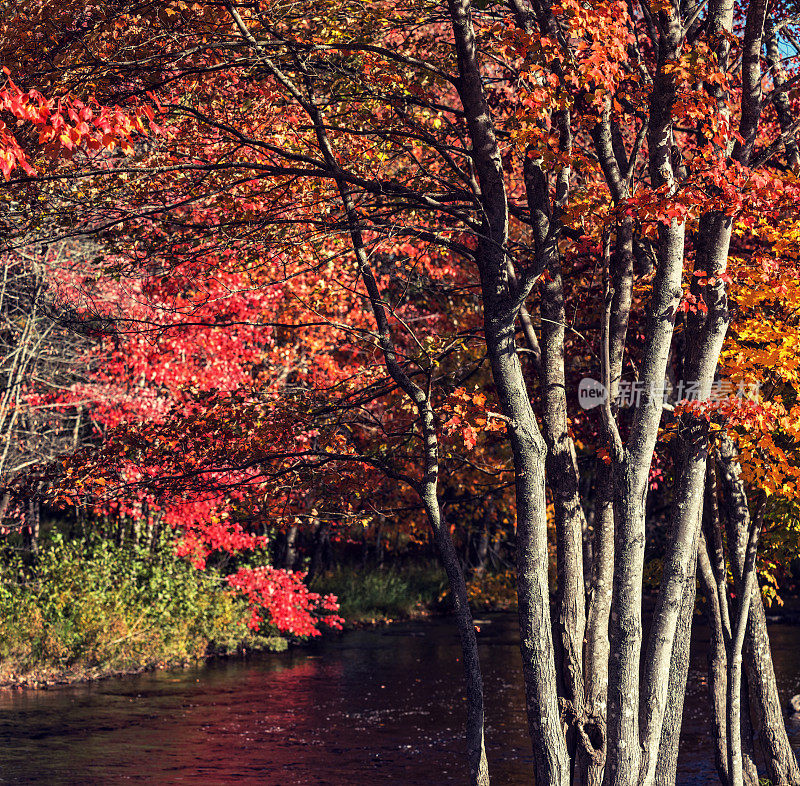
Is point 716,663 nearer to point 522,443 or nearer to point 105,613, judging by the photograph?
point 522,443

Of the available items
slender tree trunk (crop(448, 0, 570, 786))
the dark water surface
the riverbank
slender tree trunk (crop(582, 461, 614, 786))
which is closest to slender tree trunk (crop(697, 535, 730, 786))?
slender tree trunk (crop(582, 461, 614, 786))

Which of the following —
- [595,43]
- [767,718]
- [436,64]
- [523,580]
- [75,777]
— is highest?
[436,64]

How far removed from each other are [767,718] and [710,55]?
283 inches

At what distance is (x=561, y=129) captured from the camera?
340 inches

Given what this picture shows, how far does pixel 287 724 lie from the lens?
1658cm

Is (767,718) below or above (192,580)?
below

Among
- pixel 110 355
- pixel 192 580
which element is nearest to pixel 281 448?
pixel 110 355

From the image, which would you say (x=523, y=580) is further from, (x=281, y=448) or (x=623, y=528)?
(x=281, y=448)

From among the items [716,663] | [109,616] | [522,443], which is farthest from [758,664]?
Result: [109,616]

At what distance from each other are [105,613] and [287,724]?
16.6 ft

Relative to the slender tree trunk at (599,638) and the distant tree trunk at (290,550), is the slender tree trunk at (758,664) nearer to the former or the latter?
the slender tree trunk at (599,638)

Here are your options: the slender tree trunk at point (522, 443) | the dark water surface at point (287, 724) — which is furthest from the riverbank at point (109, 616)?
the slender tree trunk at point (522, 443)

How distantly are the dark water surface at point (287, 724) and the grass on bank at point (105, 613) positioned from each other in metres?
0.58

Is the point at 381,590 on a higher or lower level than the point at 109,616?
higher
